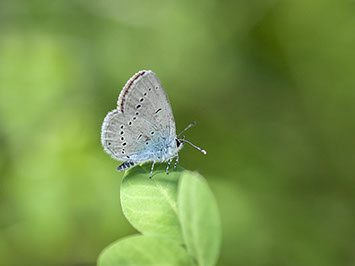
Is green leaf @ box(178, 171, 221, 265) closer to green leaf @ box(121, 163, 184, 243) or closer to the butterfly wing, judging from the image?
green leaf @ box(121, 163, 184, 243)

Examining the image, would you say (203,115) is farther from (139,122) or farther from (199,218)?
(199,218)

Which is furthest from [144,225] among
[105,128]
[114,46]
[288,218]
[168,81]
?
[114,46]

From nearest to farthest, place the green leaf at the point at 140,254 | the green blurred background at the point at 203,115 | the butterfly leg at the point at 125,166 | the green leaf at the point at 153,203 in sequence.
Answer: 1. the green leaf at the point at 140,254
2. the green leaf at the point at 153,203
3. the butterfly leg at the point at 125,166
4. the green blurred background at the point at 203,115

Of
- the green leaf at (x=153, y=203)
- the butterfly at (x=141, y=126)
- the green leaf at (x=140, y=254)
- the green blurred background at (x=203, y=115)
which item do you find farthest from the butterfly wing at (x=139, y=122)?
the green blurred background at (x=203, y=115)

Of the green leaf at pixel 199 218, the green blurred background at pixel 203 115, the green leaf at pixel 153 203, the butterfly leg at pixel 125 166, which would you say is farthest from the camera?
the green blurred background at pixel 203 115

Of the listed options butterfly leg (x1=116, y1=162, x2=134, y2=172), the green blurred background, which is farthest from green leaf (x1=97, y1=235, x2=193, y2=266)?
the green blurred background

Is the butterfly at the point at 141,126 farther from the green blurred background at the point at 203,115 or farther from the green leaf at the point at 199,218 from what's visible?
the green blurred background at the point at 203,115
